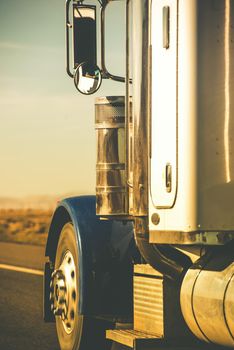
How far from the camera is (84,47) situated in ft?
28.3

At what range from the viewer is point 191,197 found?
705 centimetres

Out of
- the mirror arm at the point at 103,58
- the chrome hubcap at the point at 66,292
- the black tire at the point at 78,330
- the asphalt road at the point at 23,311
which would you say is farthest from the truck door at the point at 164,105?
the asphalt road at the point at 23,311

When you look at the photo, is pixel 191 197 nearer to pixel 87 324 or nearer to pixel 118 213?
pixel 118 213

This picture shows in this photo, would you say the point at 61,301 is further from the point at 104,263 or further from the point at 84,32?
the point at 84,32

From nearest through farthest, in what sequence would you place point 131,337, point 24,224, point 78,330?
point 131,337, point 78,330, point 24,224

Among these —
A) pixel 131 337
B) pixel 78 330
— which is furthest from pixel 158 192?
pixel 78 330

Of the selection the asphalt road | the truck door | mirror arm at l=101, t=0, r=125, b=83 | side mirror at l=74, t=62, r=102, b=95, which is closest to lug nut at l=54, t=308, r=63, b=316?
the asphalt road

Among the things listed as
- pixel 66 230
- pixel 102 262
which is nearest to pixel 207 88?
pixel 102 262

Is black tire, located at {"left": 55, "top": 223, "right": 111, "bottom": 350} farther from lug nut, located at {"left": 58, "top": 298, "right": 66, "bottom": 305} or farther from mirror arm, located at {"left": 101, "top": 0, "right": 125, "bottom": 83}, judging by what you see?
mirror arm, located at {"left": 101, "top": 0, "right": 125, "bottom": 83}

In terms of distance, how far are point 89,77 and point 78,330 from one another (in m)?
1.91

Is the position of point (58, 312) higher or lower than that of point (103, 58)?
lower

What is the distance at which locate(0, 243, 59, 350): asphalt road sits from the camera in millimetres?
11745

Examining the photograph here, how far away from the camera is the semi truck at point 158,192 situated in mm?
7078

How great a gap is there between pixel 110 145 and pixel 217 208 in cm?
194
